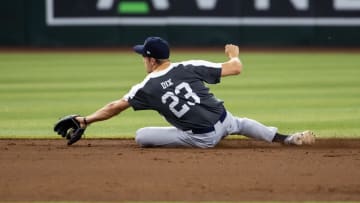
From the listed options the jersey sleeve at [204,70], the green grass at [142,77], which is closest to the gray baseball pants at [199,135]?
the jersey sleeve at [204,70]

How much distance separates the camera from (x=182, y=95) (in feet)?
28.1

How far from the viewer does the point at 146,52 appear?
8594 millimetres

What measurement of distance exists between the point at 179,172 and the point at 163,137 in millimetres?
1416

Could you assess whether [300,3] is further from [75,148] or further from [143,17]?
[75,148]

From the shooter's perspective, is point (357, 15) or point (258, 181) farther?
point (357, 15)

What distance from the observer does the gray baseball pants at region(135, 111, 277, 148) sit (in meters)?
8.81

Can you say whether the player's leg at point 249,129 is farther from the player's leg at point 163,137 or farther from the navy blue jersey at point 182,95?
the player's leg at point 163,137

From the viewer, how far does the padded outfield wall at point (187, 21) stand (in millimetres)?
A: 22219

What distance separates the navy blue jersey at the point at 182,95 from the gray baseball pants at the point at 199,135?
98 mm

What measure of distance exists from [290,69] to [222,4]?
13.8 feet

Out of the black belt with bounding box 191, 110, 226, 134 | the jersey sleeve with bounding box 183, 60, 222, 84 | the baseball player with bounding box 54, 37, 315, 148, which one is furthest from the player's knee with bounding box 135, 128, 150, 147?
the jersey sleeve with bounding box 183, 60, 222, 84

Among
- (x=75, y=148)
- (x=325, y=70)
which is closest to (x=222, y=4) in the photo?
(x=325, y=70)

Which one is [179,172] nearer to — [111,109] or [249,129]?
[111,109]

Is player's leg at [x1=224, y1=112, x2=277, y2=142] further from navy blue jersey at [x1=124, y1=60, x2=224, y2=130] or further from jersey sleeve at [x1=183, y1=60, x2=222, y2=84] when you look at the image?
jersey sleeve at [x1=183, y1=60, x2=222, y2=84]
